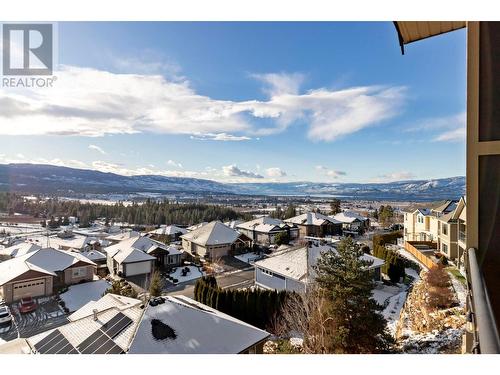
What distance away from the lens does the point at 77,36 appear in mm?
2801

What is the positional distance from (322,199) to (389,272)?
1406 cm

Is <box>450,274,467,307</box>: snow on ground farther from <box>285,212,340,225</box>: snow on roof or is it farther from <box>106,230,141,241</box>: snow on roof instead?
<box>106,230,141,241</box>: snow on roof

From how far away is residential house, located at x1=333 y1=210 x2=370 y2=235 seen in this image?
14.8 meters

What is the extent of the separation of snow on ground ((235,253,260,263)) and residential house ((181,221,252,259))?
2.11ft

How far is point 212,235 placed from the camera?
36.7ft

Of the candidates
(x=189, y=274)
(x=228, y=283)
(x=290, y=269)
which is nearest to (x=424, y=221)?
(x=290, y=269)

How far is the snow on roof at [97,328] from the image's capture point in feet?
8.80

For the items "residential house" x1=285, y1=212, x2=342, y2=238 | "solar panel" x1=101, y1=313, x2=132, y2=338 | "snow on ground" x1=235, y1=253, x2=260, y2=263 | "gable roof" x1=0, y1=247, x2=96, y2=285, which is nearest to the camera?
"solar panel" x1=101, y1=313, x2=132, y2=338

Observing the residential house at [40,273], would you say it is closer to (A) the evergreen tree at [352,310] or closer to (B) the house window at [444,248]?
(A) the evergreen tree at [352,310]

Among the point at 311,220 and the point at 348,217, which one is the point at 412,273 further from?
the point at 348,217

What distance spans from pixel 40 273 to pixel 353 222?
14514 millimetres

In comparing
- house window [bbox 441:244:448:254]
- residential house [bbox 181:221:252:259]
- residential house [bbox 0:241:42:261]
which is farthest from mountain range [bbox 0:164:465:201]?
residential house [bbox 181:221:252:259]
